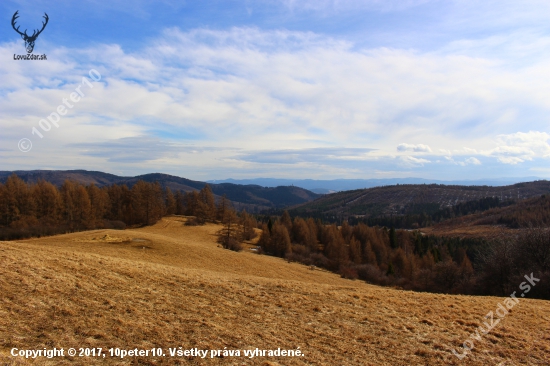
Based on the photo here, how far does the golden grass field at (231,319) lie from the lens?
363 inches

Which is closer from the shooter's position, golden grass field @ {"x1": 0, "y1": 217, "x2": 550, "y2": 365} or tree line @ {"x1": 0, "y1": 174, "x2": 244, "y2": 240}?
golden grass field @ {"x1": 0, "y1": 217, "x2": 550, "y2": 365}

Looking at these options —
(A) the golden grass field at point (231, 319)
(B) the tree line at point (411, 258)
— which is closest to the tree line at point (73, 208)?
(B) the tree line at point (411, 258)

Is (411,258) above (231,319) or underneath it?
underneath

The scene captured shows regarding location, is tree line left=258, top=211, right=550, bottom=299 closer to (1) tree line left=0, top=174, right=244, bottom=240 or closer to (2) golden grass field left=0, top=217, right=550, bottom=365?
(2) golden grass field left=0, top=217, right=550, bottom=365

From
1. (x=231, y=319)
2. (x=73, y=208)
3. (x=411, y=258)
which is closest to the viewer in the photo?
(x=231, y=319)

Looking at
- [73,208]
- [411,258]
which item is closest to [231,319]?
[73,208]

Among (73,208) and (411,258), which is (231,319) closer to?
(73,208)

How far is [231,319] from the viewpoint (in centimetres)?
1224

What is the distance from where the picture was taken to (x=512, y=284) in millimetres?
27516

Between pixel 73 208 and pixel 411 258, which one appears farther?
pixel 411 258

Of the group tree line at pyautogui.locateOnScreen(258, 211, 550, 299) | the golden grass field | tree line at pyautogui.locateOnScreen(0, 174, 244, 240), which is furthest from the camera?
tree line at pyautogui.locateOnScreen(0, 174, 244, 240)

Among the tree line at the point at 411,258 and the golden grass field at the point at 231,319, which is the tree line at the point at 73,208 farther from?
the golden grass field at the point at 231,319

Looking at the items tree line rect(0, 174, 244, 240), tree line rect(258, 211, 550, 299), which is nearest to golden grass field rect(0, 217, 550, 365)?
tree line rect(258, 211, 550, 299)

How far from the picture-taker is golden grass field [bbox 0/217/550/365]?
9219 mm
